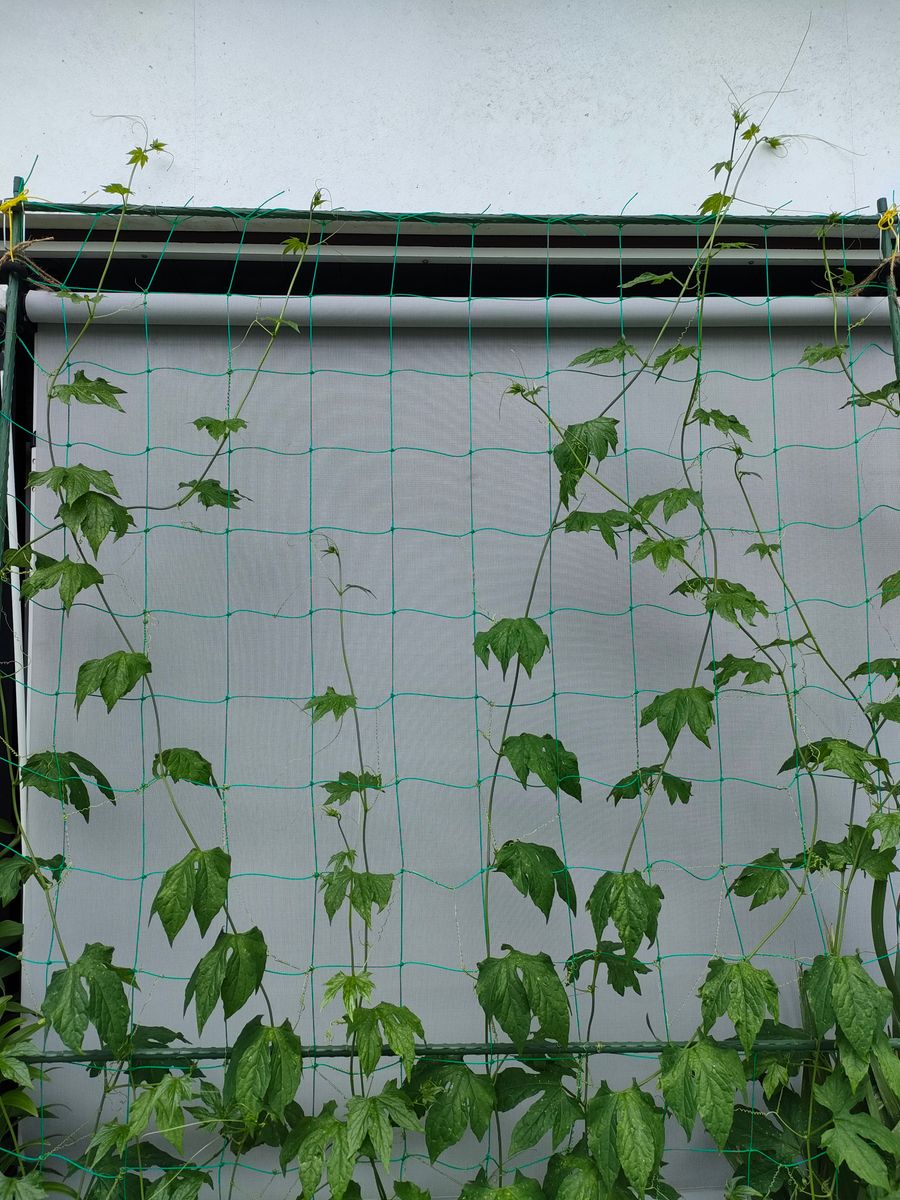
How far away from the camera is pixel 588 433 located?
5.92 feet

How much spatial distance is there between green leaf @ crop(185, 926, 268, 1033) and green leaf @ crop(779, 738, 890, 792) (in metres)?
1.01

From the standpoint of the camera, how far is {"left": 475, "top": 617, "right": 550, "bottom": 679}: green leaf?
67.3 inches

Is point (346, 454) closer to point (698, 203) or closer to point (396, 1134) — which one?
point (698, 203)

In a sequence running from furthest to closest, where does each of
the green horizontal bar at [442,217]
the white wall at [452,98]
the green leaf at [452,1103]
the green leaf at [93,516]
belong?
the white wall at [452,98] → the green horizontal bar at [442,217] → the green leaf at [93,516] → the green leaf at [452,1103]

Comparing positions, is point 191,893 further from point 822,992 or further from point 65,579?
point 822,992

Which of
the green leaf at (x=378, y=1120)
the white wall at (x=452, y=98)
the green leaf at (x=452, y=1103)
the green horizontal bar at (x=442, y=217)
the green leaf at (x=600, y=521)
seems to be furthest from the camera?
the white wall at (x=452, y=98)

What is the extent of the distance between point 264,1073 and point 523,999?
0.42 meters

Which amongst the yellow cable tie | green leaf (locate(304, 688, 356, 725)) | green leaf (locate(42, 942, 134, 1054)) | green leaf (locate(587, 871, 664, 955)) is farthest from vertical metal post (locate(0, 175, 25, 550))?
green leaf (locate(587, 871, 664, 955))

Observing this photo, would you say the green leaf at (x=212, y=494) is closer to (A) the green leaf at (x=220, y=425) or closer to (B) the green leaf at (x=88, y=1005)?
(A) the green leaf at (x=220, y=425)

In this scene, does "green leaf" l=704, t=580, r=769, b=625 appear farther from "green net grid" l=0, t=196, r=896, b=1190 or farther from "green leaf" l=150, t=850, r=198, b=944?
"green leaf" l=150, t=850, r=198, b=944

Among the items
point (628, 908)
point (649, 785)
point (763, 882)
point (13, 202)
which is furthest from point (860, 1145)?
point (13, 202)

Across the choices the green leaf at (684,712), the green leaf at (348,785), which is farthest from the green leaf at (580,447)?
the green leaf at (348,785)

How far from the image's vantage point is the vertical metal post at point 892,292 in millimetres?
1976

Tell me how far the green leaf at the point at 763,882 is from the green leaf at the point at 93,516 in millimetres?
1258
